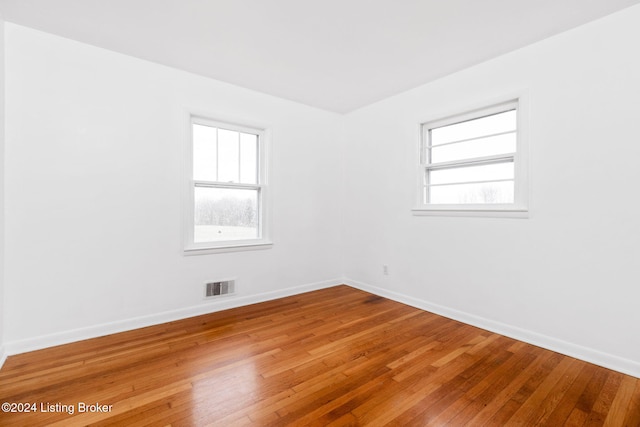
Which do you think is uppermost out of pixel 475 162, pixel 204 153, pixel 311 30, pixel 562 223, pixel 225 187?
pixel 311 30

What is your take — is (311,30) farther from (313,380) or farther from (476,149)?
(313,380)

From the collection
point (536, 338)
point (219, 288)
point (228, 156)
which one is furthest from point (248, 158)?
point (536, 338)

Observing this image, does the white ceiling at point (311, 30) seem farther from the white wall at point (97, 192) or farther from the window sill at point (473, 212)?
the window sill at point (473, 212)

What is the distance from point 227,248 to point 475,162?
2.82 m

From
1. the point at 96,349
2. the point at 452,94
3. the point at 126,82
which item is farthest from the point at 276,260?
the point at 452,94

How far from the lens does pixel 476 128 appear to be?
310cm

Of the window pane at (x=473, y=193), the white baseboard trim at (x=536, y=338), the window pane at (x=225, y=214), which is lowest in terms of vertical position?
the white baseboard trim at (x=536, y=338)

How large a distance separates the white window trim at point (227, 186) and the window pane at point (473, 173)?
6.67 ft

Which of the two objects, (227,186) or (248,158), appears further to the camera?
(248,158)

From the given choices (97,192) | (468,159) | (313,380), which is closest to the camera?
(313,380)

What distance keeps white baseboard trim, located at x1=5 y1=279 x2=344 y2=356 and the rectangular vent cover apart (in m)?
0.09

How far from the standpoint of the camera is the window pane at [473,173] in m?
2.86

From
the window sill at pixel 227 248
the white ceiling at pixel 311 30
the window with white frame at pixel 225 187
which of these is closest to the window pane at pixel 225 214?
the window with white frame at pixel 225 187

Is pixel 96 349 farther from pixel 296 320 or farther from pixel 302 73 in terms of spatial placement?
pixel 302 73
